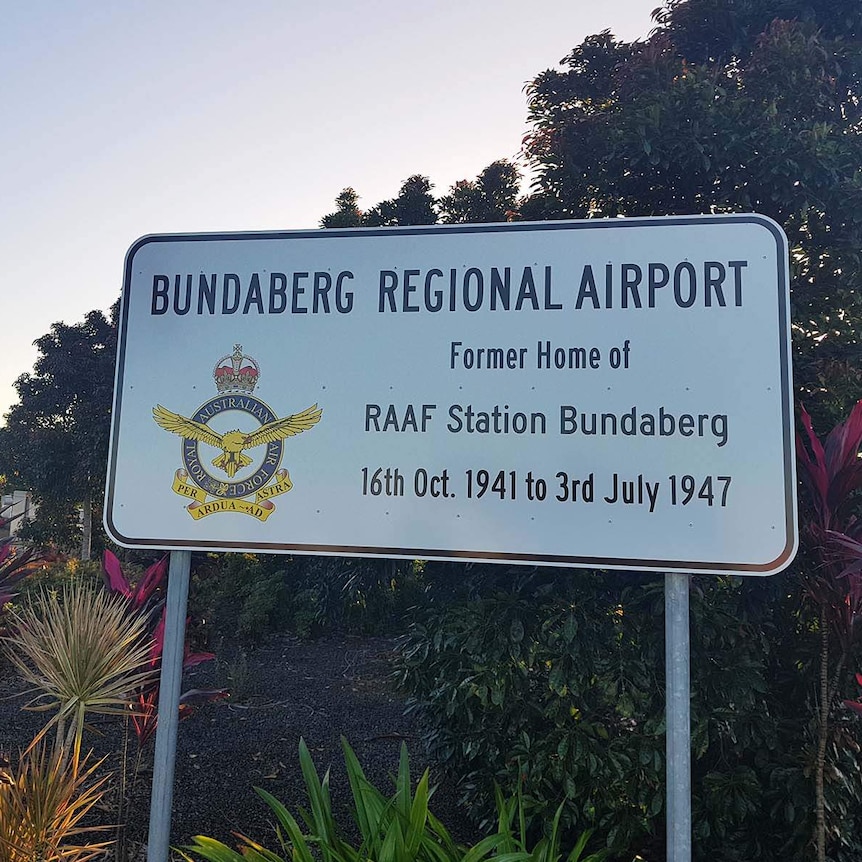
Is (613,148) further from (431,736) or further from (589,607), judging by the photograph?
(431,736)

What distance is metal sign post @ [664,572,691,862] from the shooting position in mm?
2201

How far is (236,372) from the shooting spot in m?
2.68

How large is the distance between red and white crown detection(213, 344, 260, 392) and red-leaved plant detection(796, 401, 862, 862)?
2069 millimetres

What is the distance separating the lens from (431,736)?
13.2ft

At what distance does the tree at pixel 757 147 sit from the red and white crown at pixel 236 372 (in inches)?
92.5

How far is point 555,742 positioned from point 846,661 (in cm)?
126

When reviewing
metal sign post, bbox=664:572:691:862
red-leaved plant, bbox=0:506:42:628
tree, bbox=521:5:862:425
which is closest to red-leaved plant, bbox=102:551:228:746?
red-leaved plant, bbox=0:506:42:628

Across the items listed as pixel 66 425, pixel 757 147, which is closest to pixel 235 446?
pixel 757 147

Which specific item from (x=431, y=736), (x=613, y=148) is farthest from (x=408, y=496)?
(x=613, y=148)

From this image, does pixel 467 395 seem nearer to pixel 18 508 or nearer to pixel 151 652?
pixel 151 652

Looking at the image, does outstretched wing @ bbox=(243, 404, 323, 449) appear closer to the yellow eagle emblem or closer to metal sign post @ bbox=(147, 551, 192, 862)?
the yellow eagle emblem

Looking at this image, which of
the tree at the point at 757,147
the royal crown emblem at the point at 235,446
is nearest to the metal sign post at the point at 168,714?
the royal crown emblem at the point at 235,446

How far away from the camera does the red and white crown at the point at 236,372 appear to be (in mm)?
2670

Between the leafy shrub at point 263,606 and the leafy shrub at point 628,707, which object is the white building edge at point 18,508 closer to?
the leafy shrub at point 263,606
